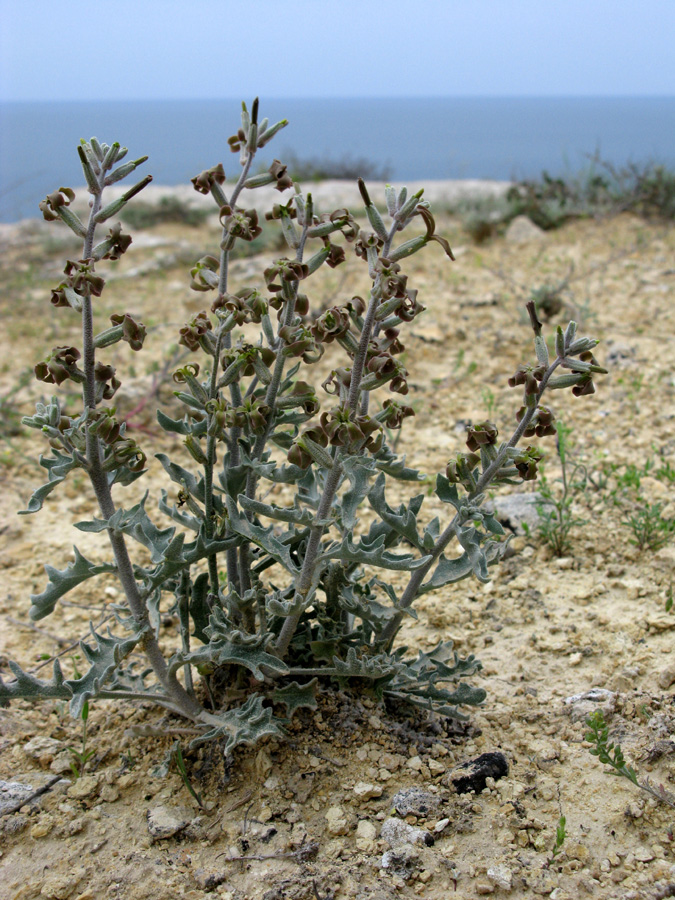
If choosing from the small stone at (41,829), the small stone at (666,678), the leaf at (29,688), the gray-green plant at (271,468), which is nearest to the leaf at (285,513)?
the gray-green plant at (271,468)

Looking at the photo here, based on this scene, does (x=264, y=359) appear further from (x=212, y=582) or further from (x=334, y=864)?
(x=334, y=864)

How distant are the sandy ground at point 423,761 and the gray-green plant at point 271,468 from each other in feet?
0.61

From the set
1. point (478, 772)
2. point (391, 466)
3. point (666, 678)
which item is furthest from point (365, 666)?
point (666, 678)

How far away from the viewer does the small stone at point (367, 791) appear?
203 cm

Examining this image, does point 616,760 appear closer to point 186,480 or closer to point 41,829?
point 186,480

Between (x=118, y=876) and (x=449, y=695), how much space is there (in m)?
1.01

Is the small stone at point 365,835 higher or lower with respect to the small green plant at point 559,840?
lower

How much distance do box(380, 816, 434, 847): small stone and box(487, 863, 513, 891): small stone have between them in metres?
0.17

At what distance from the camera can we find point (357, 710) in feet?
7.52

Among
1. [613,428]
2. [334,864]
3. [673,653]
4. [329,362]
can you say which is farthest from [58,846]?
[329,362]

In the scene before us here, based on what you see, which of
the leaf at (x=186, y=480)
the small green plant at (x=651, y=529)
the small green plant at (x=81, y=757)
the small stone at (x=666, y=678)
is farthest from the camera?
the small green plant at (x=651, y=529)

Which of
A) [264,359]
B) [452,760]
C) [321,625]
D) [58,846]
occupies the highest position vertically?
[264,359]

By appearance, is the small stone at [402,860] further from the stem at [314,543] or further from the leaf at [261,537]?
the leaf at [261,537]

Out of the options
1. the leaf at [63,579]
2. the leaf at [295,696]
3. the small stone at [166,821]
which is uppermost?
the leaf at [63,579]
